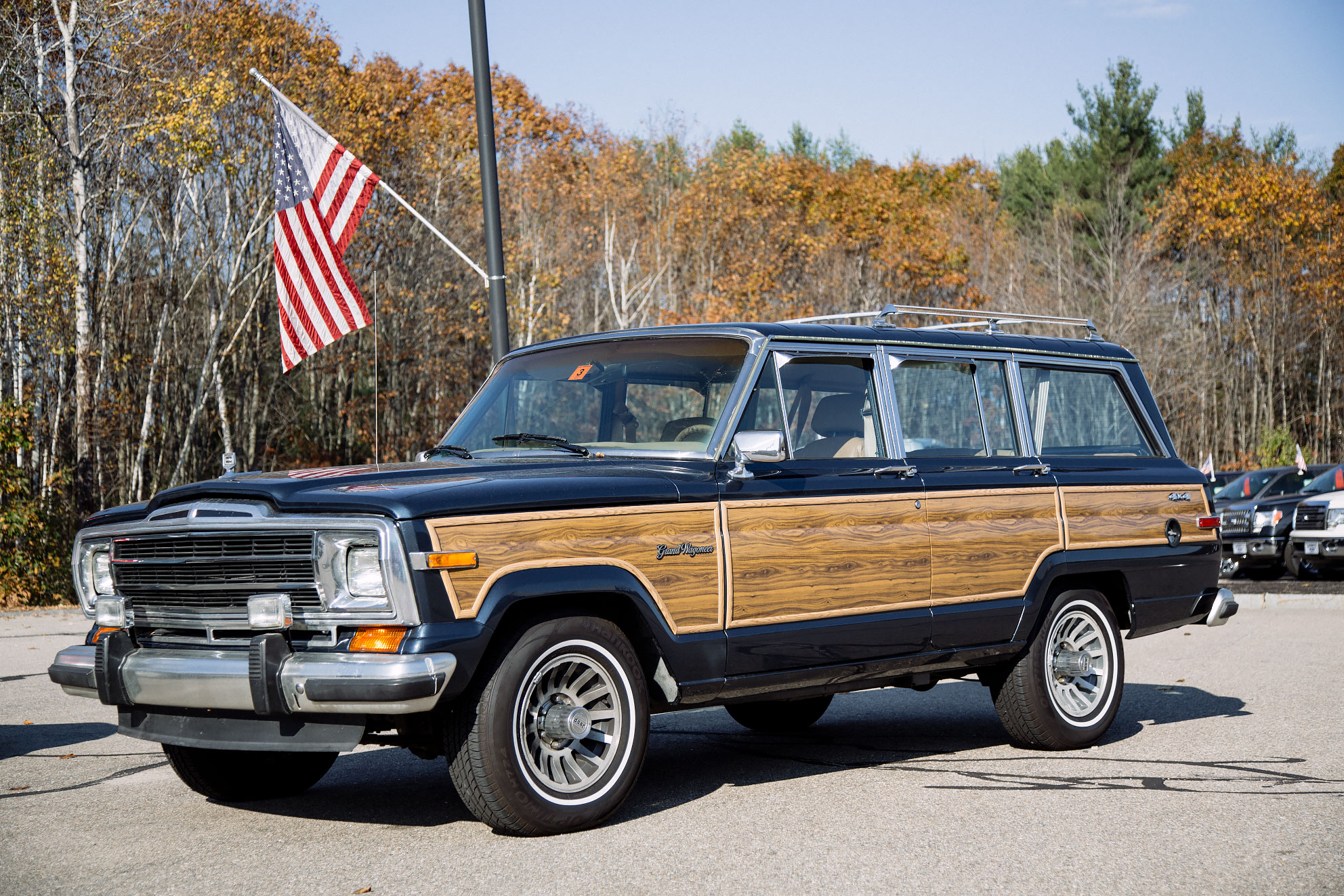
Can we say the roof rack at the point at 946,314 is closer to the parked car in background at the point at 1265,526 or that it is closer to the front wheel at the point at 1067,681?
the front wheel at the point at 1067,681

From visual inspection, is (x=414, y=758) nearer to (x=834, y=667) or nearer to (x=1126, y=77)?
(x=834, y=667)

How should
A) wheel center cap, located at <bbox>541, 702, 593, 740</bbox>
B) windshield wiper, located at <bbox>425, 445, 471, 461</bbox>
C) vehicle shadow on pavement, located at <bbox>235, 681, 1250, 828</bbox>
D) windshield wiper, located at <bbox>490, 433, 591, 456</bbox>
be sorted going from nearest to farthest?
wheel center cap, located at <bbox>541, 702, 593, 740</bbox>, vehicle shadow on pavement, located at <bbox>235, 681, 1250, 828</bbox>, windshield wiper, located at <bbox>490, 433, 591, 456</bbox>, windshield wiper, located at <bbox>425, 445, 471, 461</bbox>

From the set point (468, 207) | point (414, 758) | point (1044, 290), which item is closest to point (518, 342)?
point (468, 207)

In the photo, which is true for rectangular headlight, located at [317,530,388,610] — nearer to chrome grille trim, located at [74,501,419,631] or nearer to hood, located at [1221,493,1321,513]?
chrome grille trim, located at [74,501,419,631]

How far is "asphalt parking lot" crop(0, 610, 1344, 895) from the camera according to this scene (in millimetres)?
4750

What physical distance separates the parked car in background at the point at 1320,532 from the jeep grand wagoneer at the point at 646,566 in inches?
526

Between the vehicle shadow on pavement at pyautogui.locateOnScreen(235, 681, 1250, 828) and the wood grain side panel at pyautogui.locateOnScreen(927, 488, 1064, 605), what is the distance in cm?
100

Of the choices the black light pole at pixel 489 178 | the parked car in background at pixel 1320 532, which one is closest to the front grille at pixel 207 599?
the black light pole at pixel 489 178

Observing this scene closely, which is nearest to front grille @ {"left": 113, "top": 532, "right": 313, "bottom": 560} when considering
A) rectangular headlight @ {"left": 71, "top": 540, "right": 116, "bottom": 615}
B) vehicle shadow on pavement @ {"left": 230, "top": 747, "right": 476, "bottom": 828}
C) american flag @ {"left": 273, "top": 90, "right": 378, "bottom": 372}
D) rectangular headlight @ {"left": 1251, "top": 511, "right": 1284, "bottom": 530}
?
rectangular headlight @ {"left": 71, "top": 540, "right": 116, "bottom": 615}

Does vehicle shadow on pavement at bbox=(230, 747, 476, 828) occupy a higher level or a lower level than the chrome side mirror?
lower

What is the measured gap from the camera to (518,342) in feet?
112

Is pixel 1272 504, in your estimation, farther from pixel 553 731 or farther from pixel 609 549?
pixel 553 731

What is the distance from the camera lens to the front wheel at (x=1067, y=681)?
7270 millimetres

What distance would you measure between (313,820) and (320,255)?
333 inches
